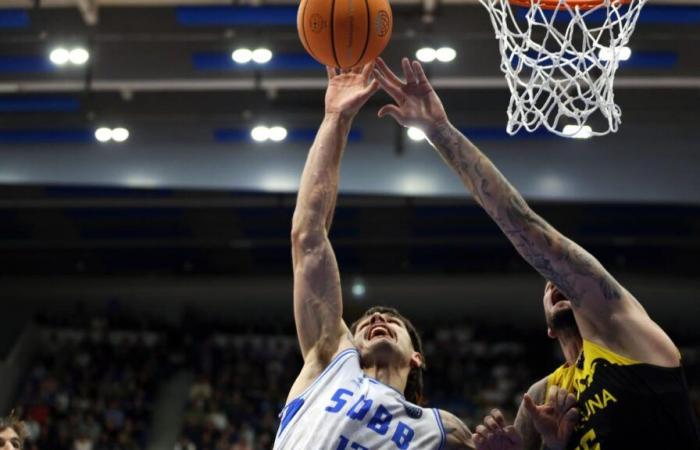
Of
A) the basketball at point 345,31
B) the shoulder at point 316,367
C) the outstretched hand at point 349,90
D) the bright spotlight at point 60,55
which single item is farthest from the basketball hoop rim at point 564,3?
the bright spotlight at point 60,55

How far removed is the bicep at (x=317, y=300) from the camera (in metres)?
3.71

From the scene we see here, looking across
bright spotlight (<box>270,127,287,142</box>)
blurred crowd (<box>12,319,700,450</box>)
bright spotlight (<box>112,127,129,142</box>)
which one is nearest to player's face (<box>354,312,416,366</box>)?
bright spotlight (<box>270,127,287,142</box>)

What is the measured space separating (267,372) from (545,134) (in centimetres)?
580

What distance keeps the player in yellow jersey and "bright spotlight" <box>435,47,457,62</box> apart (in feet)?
24.8

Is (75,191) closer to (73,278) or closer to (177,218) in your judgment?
(177,218)

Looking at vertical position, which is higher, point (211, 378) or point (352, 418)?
point (211, 378)

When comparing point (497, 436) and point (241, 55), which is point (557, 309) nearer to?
point (497, 436)

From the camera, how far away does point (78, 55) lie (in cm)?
1107

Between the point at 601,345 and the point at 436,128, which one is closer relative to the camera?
the point at 601,345

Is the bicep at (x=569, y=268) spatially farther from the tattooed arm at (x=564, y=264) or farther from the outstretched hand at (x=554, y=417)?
the outstretched hand at (x=554, y=417)

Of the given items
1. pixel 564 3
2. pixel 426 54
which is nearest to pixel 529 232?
pixel 564 3

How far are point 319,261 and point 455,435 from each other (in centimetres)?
73

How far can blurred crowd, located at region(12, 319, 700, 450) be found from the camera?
14.2 m

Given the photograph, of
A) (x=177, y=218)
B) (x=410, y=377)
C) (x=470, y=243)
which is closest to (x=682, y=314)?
(x=470, y=243)
